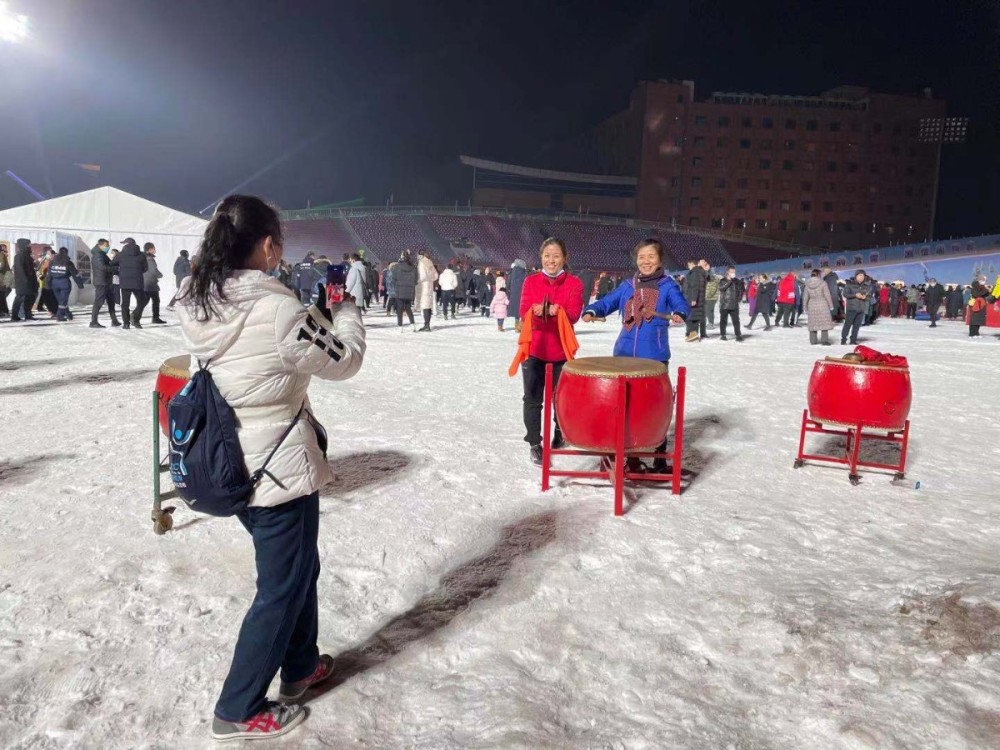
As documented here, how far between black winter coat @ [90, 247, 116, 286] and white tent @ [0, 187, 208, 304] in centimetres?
542

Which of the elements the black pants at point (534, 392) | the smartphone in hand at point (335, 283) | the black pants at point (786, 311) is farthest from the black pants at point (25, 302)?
the black pants at point (786, 311)

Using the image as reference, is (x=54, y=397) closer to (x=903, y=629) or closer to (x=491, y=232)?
(x=903, y=629)

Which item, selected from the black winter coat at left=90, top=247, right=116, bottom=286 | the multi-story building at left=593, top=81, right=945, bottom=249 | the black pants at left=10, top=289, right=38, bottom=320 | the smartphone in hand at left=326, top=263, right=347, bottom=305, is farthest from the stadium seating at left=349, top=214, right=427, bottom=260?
the smartphone in hand at left=326, top=263, right=347, bottom=305

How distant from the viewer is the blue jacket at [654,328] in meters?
4.41

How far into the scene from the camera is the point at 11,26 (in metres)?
24.2

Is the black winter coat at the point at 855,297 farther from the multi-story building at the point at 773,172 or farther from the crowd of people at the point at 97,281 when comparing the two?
the multi-story building at the point at 773,172

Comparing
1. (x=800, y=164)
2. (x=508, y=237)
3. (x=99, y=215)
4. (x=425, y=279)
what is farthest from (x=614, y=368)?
(x=800, y=164)

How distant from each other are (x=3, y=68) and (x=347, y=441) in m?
35.1

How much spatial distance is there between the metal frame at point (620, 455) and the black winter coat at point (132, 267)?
9764mm

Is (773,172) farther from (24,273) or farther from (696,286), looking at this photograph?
(24,273)

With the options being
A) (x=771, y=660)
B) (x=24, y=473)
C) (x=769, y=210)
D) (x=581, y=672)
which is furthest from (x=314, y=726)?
(x=769, y=210)

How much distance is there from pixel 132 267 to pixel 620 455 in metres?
10.8

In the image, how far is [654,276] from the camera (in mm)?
4480

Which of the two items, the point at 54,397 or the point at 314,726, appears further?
the point at 54,397
